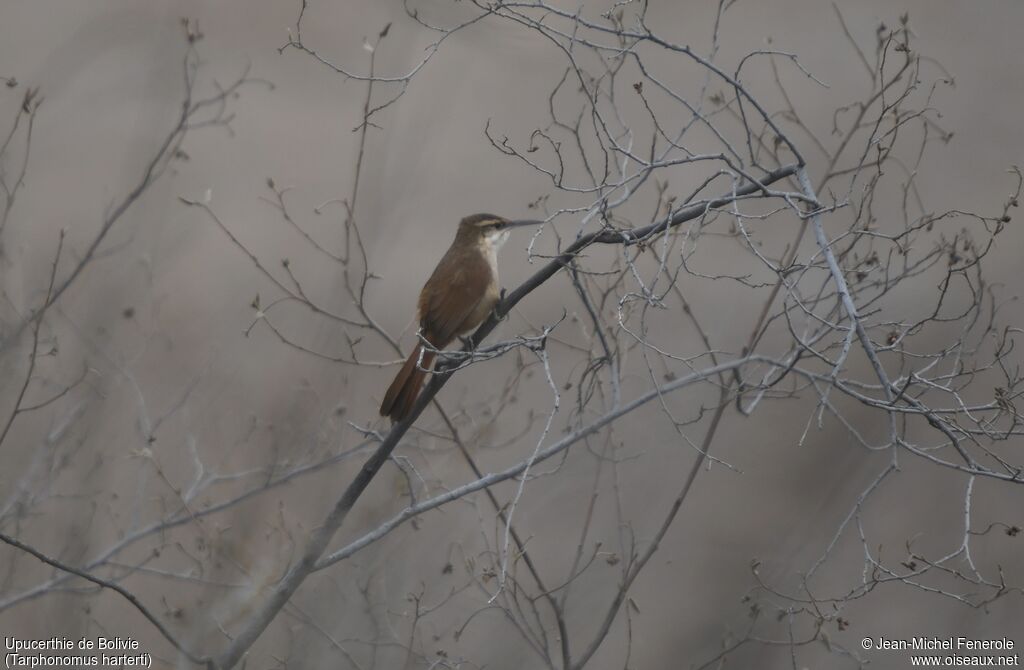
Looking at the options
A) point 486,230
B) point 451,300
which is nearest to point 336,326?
point 451,300

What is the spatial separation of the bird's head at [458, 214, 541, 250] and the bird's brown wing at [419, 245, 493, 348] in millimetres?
267

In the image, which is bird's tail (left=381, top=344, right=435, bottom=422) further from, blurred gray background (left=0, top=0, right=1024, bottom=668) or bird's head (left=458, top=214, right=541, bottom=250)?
bird's head (left=458, top=214, right=541, bottom=250)

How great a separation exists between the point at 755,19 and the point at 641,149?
444 cm

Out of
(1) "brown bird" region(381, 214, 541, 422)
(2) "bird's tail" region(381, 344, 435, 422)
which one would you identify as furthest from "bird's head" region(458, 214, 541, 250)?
(2) "bird's tail" region(381, 344, 435, 422)

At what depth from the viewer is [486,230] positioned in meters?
5.50

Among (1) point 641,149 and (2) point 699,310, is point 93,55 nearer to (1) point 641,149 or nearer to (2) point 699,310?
(2) point 699,310

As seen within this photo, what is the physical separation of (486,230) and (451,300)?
1.81 feet

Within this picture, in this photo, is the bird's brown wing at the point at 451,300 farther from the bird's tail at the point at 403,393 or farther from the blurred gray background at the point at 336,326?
the bird's tail at the point at 403,393

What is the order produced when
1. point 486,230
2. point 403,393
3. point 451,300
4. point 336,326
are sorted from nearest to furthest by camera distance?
Result: point 336,326 < point 403,393 < point 451,300 < point 486,230

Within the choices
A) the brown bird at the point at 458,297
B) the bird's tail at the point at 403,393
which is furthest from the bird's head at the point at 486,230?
the bird's tail at the point at 403,393

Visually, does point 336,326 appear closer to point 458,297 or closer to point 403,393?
point 403,393

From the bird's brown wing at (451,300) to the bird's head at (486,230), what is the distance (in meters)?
0.27

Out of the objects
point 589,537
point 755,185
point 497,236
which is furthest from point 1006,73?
point 755,185

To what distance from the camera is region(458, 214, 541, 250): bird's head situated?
5465mm
